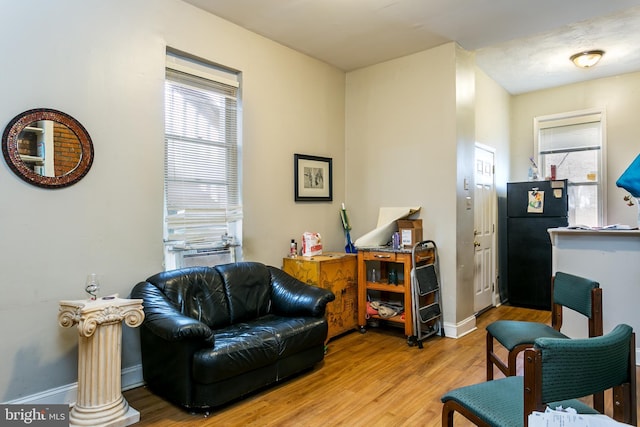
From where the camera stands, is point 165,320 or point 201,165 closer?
point 165,320

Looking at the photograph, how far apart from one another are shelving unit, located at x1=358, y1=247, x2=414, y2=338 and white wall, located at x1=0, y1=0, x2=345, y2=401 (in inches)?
44.3

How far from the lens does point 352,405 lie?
8.53 feet

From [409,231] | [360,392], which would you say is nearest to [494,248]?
[409,231]

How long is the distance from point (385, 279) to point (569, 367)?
307 centimetres

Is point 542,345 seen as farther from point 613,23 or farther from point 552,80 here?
point 552,80

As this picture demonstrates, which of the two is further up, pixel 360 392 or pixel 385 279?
pixel 385 279

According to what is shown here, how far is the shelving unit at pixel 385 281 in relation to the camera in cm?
383

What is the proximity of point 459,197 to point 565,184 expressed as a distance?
6.53 feet

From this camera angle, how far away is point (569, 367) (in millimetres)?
1219

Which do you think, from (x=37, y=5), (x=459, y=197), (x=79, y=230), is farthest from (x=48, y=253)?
(x=459, y=197)

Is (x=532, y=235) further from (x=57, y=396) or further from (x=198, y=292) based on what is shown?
(x=57, y=396)

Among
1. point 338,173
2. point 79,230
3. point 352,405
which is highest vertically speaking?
point 338,173

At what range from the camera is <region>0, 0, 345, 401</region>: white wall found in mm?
2393

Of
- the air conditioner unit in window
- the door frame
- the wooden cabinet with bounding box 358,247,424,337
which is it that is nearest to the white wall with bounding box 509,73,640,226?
the door frame
